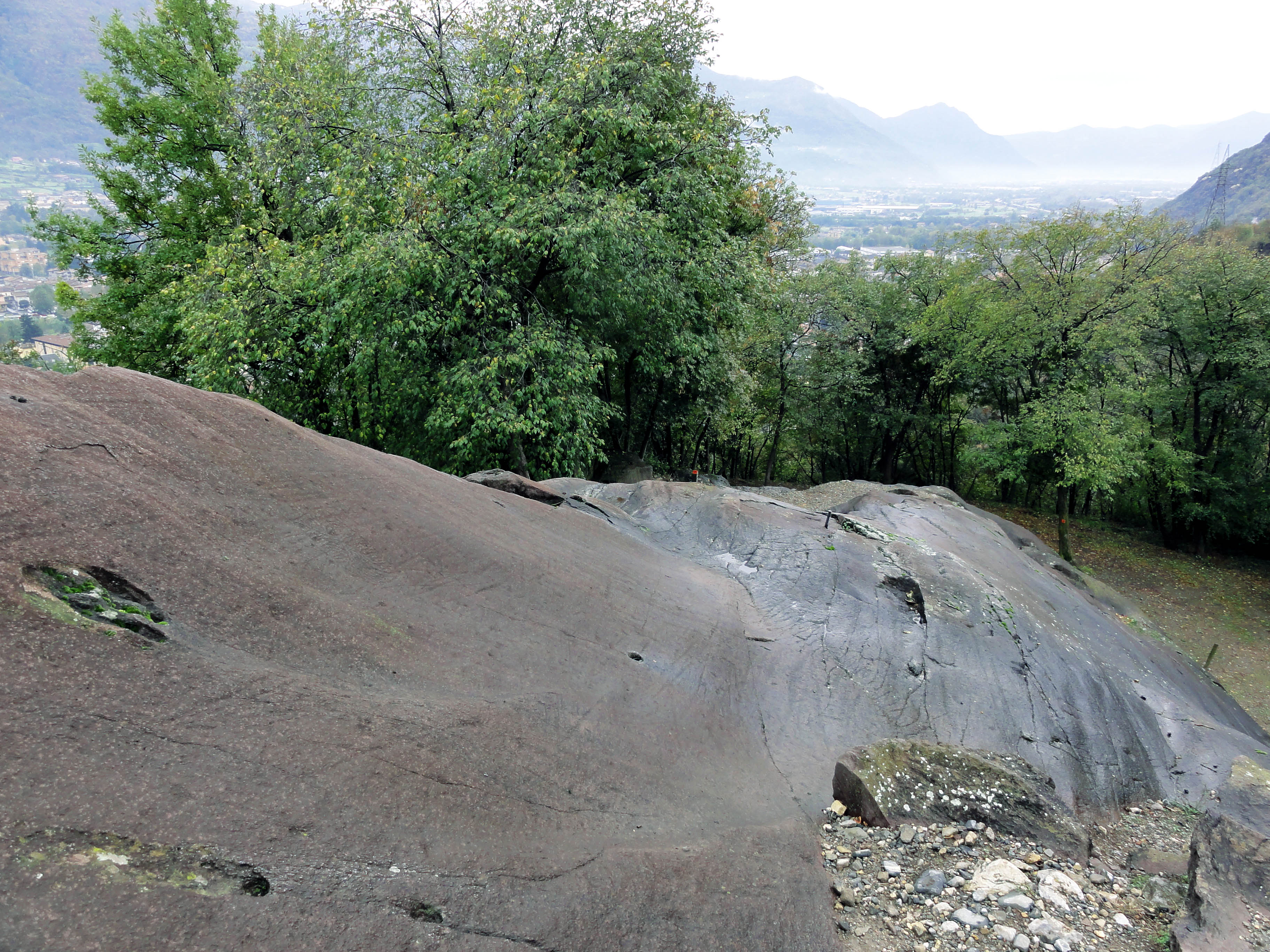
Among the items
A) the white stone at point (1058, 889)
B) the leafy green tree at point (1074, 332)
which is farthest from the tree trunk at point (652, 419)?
the white stone at point (1058, 889)

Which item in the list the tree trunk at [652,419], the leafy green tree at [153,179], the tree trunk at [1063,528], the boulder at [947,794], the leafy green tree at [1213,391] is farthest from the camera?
the tree trunk at [1063,528]

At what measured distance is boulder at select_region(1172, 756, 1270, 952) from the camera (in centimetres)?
509

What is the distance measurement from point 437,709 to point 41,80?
126 meters

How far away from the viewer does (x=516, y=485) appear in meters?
11.5

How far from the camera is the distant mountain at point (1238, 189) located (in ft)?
350

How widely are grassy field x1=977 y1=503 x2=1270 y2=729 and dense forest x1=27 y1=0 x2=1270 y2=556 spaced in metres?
2.10

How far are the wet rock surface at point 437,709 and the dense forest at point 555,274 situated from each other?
7.97 metres

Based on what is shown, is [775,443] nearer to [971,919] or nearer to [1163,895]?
[1163,895]

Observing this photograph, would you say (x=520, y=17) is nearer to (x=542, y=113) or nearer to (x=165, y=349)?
(x=542, y=113)

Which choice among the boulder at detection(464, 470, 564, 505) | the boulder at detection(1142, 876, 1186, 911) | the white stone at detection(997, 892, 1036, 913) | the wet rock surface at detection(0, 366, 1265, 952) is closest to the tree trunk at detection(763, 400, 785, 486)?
the boulder at detection(464, 470, 564, 505)

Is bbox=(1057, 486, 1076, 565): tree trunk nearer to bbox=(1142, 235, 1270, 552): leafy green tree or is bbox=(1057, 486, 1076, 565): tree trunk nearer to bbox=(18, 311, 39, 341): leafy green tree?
bbox=(1142, 235, 1270, 552): leafy green tree

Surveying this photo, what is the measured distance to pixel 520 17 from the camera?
18.1m

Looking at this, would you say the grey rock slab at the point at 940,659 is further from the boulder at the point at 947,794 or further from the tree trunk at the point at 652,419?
the tree trunk at the point at 652,419

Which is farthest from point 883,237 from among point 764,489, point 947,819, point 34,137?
point 947,819
